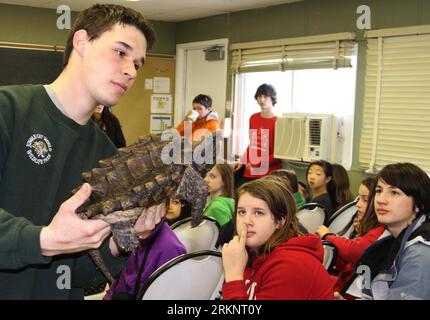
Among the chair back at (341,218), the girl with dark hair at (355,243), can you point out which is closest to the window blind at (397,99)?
the chair back at (341,218)

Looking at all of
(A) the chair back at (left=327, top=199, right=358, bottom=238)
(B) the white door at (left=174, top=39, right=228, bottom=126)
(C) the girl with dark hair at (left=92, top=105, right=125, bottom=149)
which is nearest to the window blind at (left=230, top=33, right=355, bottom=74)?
(B) the white door at (left=174, top=39, right=228, bottom=126)

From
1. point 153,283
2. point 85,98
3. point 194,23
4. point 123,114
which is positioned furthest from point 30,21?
point 85,98

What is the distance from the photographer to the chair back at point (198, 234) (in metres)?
3.02

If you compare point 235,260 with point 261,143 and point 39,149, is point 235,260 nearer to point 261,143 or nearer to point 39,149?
point 39,149

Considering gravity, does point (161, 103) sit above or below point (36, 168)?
above

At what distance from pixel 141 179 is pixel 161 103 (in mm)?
7111

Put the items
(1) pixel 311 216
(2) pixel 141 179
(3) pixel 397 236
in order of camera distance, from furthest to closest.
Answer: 1. (1) pixel 311 216
2. (3) pixel 397 236
3. (2) pixel 141 179

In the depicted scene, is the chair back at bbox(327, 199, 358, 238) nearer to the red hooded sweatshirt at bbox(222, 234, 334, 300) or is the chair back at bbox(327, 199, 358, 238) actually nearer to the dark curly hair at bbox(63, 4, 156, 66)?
the red hooded sweatshirt at bbox(222, 234, 334, 300)

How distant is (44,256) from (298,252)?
1144 mm

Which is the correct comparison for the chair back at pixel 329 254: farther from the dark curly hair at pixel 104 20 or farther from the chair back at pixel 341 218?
the dark curly hair at pixel 104 20

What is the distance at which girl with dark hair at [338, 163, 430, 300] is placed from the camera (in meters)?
2.09

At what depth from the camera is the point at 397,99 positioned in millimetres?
5051

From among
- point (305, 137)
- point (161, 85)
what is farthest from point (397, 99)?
point (161, 85)

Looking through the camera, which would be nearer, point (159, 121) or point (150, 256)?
point (150, 256)
